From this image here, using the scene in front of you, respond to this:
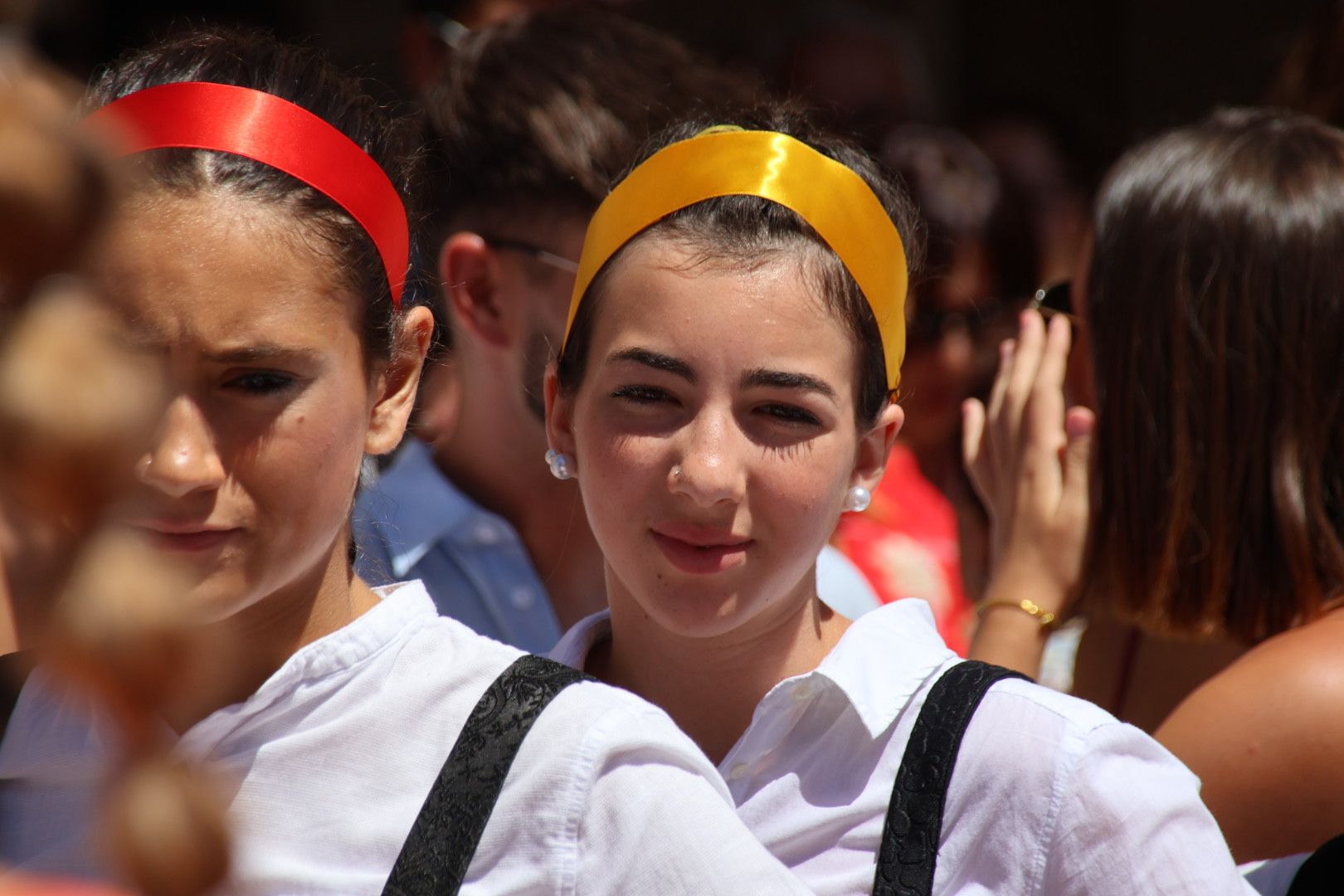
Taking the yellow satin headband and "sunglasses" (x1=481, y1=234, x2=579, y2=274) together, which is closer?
the yellow satin headband

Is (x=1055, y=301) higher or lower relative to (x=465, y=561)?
higher

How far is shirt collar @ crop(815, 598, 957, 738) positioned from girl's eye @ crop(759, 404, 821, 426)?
0.89ft

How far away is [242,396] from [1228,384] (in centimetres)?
147

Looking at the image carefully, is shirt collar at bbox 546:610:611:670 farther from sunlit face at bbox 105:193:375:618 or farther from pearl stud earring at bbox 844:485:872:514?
sunlit face at bbox 105:193:375:618

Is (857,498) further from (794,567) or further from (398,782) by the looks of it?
(398,782)

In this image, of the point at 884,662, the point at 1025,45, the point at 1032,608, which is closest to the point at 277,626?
the point at 884,662

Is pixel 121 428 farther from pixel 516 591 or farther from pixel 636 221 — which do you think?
pixel 516 591

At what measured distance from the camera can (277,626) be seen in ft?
5.11

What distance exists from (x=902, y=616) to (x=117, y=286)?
1.43 metres

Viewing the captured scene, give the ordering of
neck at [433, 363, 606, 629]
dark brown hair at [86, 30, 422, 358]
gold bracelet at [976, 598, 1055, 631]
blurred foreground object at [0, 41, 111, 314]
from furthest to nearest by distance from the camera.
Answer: neck at [433, 363, 606, 629] < gold bracelet at [976, 598, 1055, 631] < dark brown hair at [86, 30, 422, 358] < blurred foreground object at [0, 41, 111, 314]

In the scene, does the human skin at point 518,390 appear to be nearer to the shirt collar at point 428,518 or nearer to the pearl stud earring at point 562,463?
the shirt collar at point 428,518

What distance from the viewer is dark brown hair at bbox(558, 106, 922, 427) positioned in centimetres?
177

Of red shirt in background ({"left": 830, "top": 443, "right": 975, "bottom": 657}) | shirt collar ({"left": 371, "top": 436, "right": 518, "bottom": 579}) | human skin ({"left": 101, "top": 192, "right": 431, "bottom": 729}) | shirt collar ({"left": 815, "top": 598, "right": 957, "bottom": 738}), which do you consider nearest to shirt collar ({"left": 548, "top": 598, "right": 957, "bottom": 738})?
shirt collar ({"left": 815, "top": 598, "right": 957, "bottom": 738})

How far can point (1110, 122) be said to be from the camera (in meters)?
6.14
